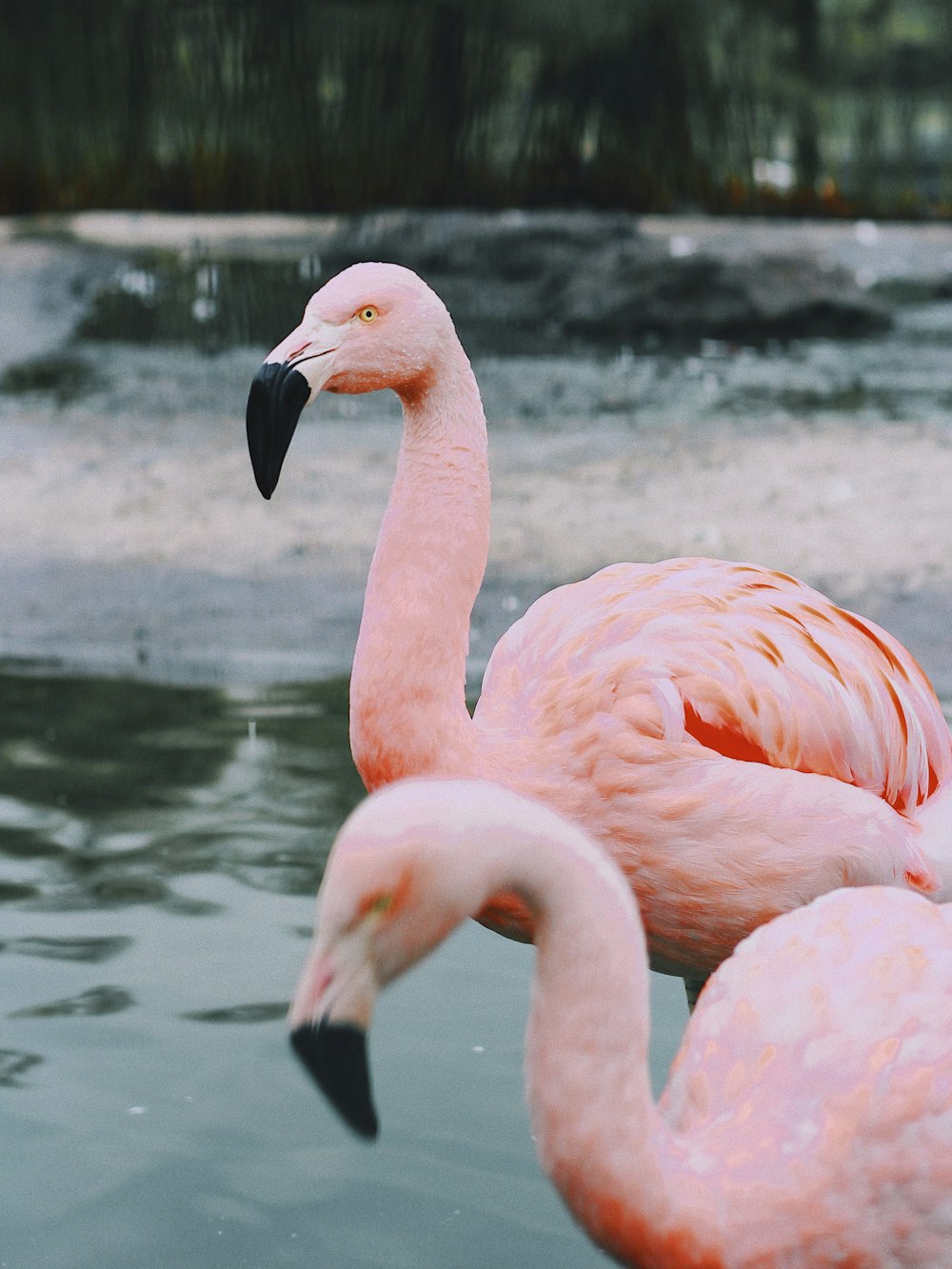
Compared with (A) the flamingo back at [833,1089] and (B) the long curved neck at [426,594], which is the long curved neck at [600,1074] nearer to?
(A) the flamingo back at [833,1089]

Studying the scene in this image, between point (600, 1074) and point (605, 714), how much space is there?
1.04 meters

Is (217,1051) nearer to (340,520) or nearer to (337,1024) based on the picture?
(337,1024)

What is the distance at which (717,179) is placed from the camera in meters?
10.2

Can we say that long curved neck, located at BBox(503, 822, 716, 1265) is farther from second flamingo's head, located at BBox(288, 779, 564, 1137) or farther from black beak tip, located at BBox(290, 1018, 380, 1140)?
black beak tip, located at BBox(290, 1018, 380, 1140)

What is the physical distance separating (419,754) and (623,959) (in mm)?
A: 957

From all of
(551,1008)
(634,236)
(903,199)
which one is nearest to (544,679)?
(551,1008)

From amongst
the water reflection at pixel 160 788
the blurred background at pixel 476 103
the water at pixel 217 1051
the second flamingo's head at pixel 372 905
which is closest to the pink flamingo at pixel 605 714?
the water at pixel 217 1051

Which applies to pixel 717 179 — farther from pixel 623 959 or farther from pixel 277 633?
pixel 623 959

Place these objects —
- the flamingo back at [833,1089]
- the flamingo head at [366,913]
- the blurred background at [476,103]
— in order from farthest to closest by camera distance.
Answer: the blurred background at [476,103], the flamingo back at [833,1089], the flamingo head at [366,913]

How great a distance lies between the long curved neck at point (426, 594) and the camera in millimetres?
2951

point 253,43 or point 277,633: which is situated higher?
point 253,43

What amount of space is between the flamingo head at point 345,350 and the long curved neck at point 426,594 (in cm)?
8

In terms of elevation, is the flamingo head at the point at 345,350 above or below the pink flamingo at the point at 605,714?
above

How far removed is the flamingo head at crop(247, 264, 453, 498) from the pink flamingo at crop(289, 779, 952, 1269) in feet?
3.66
